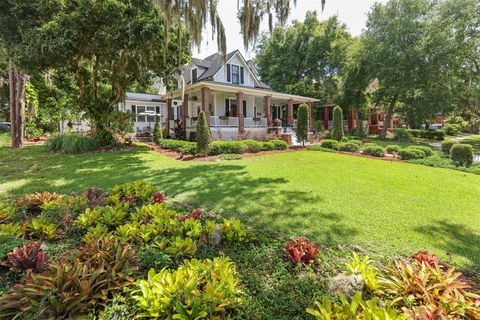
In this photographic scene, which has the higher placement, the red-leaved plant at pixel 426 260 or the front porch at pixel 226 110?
the front porch at pixel 226 110

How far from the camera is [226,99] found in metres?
20.8

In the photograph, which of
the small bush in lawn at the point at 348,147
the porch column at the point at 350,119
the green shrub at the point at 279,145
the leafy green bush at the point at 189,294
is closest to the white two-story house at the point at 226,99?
the green shrub at the point at 279,145

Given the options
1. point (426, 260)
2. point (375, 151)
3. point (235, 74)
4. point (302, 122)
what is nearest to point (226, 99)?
point (235, 74)

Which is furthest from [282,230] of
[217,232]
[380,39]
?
[380,39]

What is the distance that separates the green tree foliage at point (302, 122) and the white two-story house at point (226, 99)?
9.54 ft

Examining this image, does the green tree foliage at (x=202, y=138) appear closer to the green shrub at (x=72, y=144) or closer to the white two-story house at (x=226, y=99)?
the white two-story house at (x=226, y=99)

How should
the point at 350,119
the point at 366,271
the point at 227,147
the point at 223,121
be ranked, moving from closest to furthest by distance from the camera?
1. the point at 366,271
2. the point at 227,147
3. the point at 223,121
4. the point at 350,119

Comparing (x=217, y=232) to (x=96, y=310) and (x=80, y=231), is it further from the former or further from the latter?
(x=80, y=231)

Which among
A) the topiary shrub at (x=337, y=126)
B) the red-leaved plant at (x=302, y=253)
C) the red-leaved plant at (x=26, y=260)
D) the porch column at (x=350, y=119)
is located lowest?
the red-leaved plant at (x=302, y=253)

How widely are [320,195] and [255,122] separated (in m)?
14.4

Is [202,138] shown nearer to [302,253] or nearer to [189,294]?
[302,253]

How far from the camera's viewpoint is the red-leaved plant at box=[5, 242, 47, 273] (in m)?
2.57

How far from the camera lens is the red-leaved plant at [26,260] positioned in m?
2.57

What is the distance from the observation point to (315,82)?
31766mm
